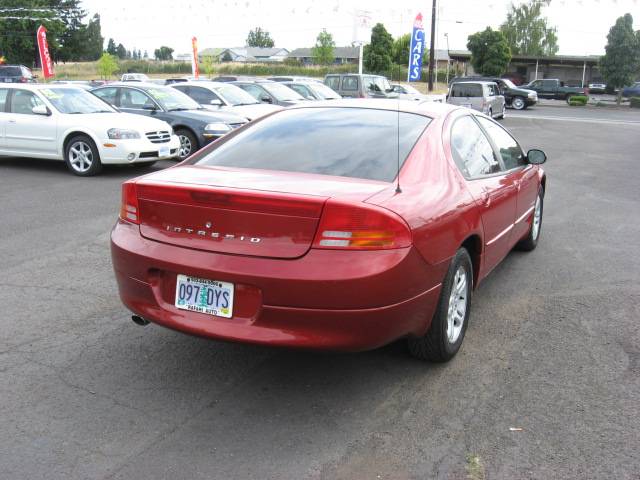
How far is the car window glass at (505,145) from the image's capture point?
496 cm

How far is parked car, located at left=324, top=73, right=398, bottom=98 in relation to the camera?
23672mm

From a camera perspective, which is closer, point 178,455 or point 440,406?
point 178,455

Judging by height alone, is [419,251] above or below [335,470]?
above

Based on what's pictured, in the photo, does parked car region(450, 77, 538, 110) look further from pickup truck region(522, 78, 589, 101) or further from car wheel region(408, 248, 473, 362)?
car wheel region(408, 248, 473, 362)

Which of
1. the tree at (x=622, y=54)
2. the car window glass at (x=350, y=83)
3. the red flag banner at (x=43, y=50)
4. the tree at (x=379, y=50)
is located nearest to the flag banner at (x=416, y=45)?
the car window glass at (x=350, y=83)

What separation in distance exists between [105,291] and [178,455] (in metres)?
2.45

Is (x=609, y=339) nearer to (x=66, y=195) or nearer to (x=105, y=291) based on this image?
(x=105, y=291)

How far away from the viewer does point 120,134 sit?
410 inches

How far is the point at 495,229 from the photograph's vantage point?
14.4 ft

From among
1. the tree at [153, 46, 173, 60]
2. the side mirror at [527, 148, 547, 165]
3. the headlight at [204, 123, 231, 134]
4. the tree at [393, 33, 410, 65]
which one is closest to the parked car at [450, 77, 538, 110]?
the headlight at [204, 123, 231, 134]

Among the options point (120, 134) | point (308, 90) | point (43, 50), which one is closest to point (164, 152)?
point (120, 134)

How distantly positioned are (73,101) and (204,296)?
9.37m

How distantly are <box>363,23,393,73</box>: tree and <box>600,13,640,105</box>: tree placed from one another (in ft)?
71.4

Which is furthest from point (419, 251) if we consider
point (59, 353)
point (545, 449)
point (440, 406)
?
point (59, 353)
